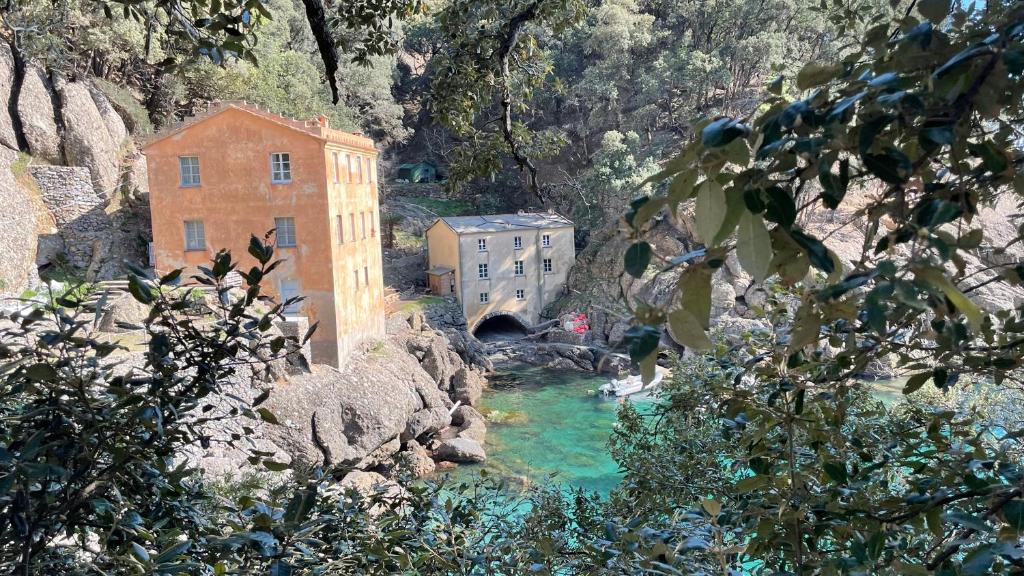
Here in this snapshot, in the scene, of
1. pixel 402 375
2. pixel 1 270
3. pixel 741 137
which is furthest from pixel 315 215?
pixel 741 137

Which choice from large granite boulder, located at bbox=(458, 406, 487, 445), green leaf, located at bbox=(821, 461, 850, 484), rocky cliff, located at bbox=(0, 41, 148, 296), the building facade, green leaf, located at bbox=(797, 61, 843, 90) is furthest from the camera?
the building facade

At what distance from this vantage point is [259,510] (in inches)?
73.6

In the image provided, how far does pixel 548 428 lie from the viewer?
19.3 metres

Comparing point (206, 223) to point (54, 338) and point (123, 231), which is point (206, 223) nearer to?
point (123, 231)

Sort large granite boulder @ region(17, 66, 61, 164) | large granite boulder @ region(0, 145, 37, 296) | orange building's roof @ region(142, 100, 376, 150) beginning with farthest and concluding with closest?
large granite boulder @ region(17, 66, 61, 164)
large granite boulder @ region(0, 145, 37, 296)
orange building's roof @ region(142, 100, 376, 150)

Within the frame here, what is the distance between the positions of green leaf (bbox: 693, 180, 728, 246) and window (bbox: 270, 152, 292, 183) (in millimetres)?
17582

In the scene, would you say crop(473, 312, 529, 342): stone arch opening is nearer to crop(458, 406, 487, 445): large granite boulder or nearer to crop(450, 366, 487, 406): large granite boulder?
crop(450, 366, 487, 406): large granite boulder

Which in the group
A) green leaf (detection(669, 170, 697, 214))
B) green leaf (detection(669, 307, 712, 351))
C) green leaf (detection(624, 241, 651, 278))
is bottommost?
green leaf (detection(669, 307, 712, 351))

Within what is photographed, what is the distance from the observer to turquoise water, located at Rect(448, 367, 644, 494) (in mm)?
16266

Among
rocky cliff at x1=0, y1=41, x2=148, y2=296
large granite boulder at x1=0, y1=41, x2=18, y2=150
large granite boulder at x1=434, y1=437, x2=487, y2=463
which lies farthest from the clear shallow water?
large granite boulder at x1=0, y1=41, x2=18, y2=150

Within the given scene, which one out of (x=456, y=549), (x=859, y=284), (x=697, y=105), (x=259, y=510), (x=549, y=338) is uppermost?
(x=697, y=105)

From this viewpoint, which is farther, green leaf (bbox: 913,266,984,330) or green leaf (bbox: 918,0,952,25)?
green leaf (bbox: 918,0,952,25)

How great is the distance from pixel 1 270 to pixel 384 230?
16555mm

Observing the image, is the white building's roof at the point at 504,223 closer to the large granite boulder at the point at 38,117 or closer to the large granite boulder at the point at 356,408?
the large granite boulder at the point at 356,408
